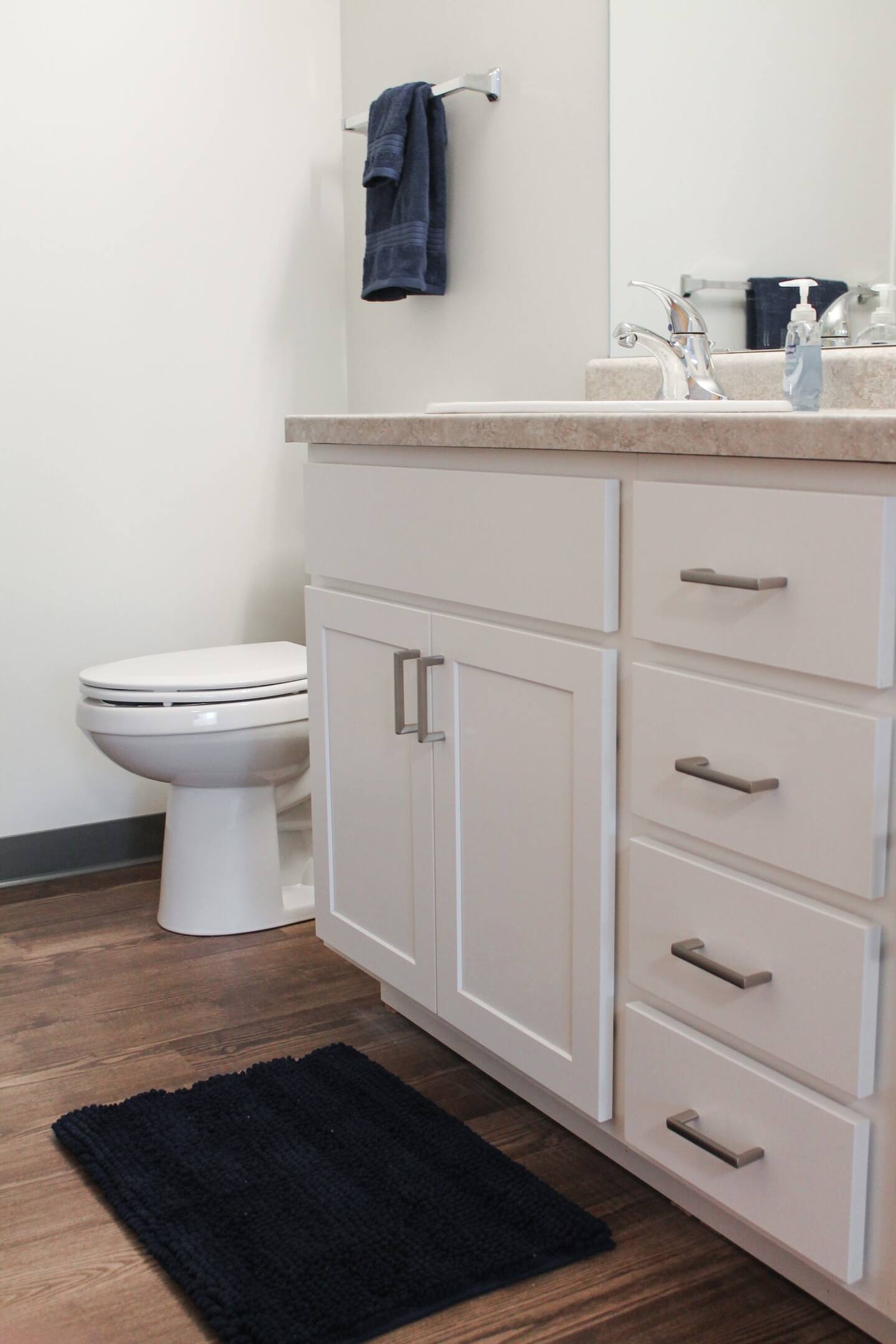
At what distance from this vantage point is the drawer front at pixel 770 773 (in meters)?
1.01

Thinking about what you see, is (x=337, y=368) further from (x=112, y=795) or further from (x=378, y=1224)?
(x=378, y=1224)

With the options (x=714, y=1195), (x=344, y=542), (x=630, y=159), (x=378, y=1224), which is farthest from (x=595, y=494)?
(x=630, y=159)

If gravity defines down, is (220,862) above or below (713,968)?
below

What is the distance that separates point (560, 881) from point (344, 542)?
0.57 metres

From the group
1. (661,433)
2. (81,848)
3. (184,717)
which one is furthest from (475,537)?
(81,848)

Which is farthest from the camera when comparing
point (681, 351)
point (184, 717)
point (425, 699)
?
point (184, 717)

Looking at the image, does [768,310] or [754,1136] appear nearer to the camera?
[754,1136]

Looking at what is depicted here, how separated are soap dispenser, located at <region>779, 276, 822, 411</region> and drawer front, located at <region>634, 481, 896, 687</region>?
0.34 metres

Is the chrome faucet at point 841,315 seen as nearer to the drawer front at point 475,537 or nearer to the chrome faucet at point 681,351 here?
the chrome faucet at point 681,351

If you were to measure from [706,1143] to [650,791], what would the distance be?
0.32m

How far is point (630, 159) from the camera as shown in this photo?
6.35ft

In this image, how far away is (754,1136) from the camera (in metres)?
1.15

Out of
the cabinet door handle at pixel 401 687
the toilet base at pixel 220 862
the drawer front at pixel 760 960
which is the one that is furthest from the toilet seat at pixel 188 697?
the drawer front at pixel 760 960

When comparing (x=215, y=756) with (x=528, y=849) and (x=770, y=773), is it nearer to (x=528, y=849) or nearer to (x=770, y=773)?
(x=528, y=849)
